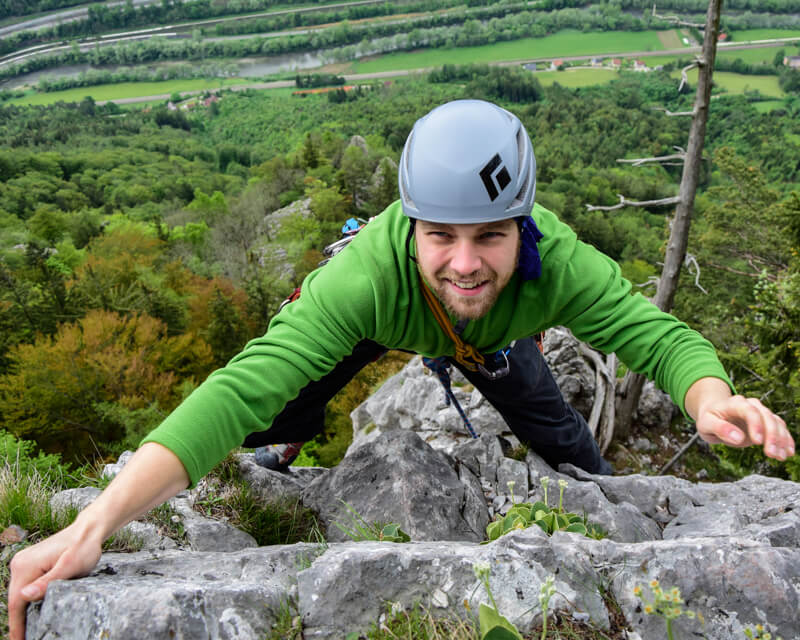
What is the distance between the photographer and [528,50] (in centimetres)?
15150

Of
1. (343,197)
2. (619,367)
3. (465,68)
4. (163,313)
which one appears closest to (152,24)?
(465,68)

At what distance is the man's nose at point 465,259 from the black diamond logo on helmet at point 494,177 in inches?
11.0

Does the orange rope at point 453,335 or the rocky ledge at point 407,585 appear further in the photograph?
the orange rope at point 453,335

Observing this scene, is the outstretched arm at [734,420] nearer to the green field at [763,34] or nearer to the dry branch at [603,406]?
the dry branch at [603,406]

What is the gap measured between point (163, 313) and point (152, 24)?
179760mm

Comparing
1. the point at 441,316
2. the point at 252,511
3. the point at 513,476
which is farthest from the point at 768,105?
the point at 252,511

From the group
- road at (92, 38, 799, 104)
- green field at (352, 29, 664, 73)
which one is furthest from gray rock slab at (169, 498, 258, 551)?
green field at (352, 29, 664, 73)

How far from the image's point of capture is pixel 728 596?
2309 mm

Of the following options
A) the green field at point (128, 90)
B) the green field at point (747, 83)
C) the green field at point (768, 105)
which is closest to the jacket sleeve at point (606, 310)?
the green field at point (768, 105)

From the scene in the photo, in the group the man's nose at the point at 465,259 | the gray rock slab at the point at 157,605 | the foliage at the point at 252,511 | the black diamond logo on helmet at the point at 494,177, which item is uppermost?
the black diamond logo on helmet at the point at 494,177

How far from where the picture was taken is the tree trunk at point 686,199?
23.5 ft

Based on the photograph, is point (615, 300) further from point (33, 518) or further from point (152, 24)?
point (152, 24)

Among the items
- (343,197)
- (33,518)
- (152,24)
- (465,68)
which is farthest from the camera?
(152,24)

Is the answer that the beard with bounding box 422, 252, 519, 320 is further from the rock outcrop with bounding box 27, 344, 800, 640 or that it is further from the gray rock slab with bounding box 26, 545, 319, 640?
the gray rock slab with bounding box 26, 545, 319, 640
